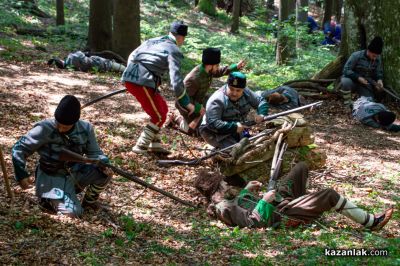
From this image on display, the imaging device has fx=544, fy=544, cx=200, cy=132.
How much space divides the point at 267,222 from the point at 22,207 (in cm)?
293

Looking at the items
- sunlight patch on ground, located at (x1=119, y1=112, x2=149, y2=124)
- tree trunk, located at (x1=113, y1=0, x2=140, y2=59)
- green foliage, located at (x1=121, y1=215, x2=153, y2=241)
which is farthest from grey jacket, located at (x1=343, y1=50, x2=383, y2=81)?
green foliage, located at (x1=121, y1=215, x2=153, y2=241)

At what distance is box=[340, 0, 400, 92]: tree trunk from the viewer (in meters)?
13.1

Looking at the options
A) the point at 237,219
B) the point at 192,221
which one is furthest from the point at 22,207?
the point at 237,219

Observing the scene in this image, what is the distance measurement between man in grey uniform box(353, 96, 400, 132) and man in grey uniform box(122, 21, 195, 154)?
5.28m

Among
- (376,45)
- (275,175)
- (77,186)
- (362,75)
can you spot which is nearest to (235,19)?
(362,75)

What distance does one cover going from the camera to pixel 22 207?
6.22 m

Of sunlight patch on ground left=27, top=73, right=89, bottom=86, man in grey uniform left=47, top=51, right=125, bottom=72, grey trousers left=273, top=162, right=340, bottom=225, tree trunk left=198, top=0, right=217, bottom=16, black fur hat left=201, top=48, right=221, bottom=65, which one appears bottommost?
grey trousers left=273, top=162, right=340, bottom=225

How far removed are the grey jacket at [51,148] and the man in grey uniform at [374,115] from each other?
7.37 meters

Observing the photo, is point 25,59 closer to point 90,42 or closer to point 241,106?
point 90,42

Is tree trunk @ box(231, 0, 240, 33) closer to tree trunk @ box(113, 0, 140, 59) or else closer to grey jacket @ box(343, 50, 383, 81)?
tree trunk @ box(113, 0, 140, 59)

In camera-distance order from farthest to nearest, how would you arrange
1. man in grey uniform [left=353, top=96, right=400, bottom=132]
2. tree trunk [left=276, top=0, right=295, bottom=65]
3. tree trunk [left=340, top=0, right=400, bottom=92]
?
tree trunk [left=276, top=0, right=295, bottom=65]
tree trunk [left=340, top=0, right=400, bottom=92]
man in grey uniform [left=353, top=96, right=400, bottom=132]

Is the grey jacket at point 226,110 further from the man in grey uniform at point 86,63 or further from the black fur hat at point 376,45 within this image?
the man in grey uniform at point 86,63

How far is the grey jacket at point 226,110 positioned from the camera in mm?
8289

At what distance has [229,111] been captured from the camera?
8.48 m
